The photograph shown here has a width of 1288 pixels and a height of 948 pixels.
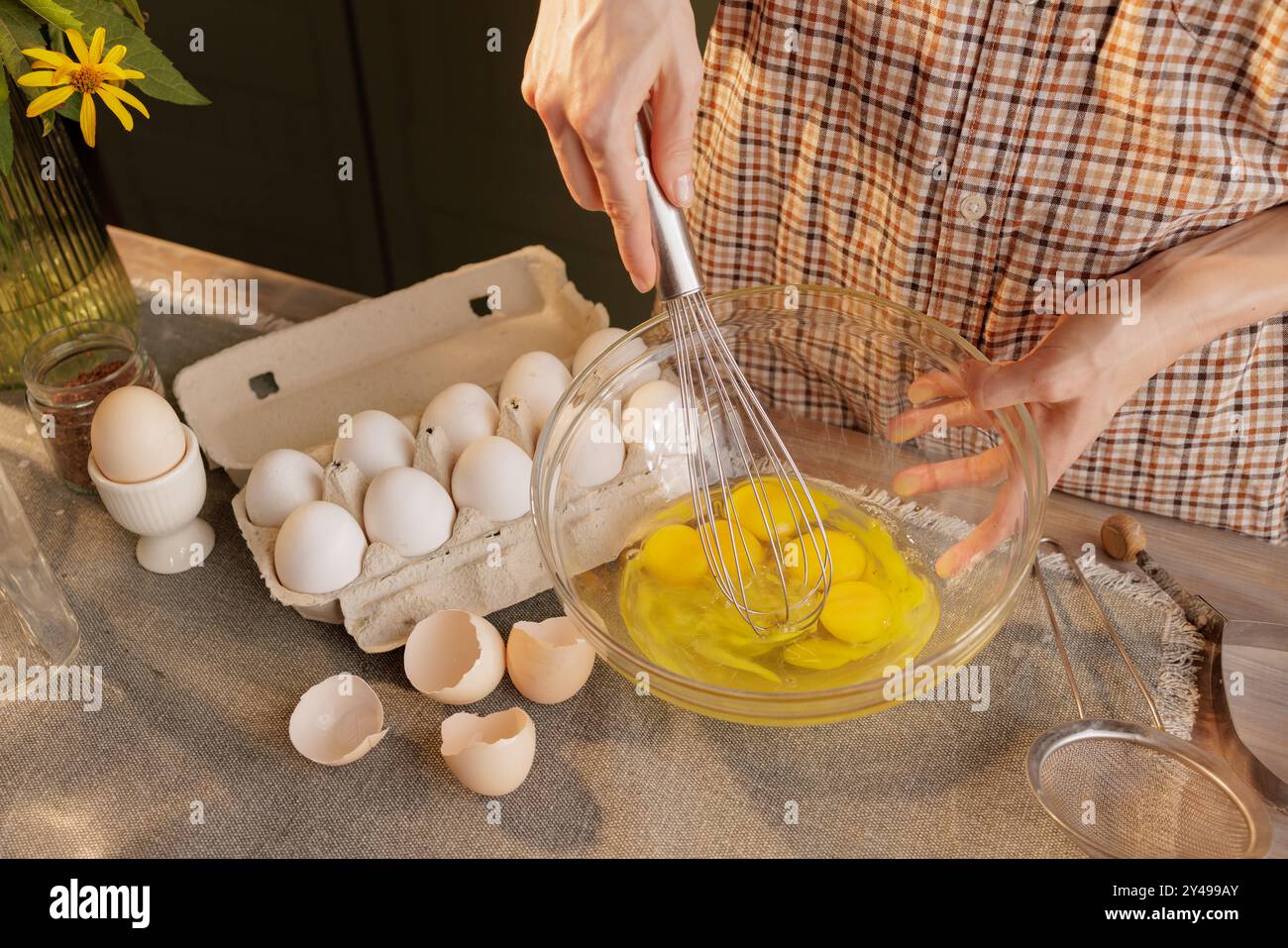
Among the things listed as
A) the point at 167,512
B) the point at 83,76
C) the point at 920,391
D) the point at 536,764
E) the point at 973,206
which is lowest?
the point at 536,764

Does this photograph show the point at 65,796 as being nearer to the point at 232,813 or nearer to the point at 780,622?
the point at 232,813

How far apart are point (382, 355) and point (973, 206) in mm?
657

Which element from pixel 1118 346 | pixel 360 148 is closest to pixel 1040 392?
pixel 1118 346

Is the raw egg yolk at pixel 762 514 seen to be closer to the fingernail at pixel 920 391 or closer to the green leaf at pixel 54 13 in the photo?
the fingernail at pixel 920 391

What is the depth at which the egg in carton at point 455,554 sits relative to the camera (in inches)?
37.5

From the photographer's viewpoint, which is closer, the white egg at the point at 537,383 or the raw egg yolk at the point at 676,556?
the raw egg yolk at the point at 676,556

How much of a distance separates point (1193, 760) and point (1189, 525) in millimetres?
322

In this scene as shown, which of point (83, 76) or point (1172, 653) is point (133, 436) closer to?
point (83, 76)

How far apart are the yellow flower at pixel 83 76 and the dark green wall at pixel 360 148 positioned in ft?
2.64

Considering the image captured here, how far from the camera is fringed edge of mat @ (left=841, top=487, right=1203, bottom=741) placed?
0.90 meters

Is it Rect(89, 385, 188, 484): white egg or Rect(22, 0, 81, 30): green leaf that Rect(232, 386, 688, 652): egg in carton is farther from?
Rect(22, 0, 81, 30): green leaf

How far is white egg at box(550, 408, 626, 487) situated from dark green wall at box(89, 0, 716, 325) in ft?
2.75

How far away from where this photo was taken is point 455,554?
0.97 meters

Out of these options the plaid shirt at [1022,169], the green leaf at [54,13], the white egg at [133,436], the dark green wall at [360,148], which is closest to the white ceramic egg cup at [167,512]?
the white egg at [133,436]
